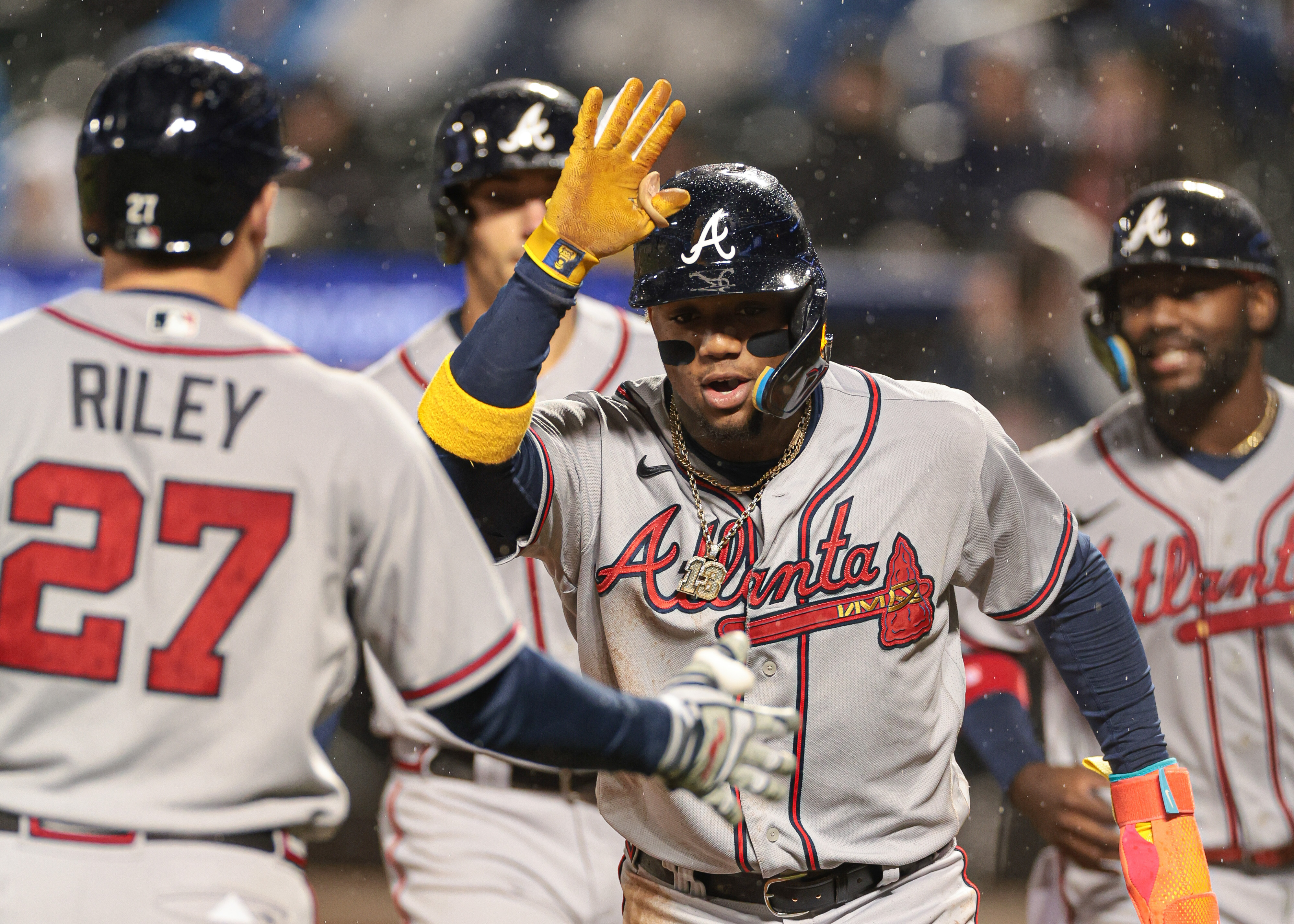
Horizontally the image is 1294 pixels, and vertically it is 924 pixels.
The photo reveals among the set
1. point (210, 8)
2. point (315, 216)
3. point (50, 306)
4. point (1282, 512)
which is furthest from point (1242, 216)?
point (210, 8)

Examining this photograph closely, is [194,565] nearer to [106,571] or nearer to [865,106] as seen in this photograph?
[106,571]

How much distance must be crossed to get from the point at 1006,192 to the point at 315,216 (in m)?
3.00

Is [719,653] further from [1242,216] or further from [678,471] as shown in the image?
[1242,216]

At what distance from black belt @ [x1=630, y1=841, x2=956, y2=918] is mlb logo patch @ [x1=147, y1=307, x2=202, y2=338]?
1.17 m

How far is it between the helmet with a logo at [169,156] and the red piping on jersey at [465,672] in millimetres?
573

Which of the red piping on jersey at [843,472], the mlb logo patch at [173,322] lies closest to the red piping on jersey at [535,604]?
the red piping on jersey at [843,472]

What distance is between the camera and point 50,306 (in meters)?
1.52

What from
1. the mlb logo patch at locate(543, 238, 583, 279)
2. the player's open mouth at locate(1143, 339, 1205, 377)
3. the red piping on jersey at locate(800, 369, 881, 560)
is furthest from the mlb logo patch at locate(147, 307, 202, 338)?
the player's open mouth at locate(1143, 339, 1205, 377)

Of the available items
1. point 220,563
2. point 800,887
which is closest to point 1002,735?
point 800,887

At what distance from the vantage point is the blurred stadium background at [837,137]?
5371 mm

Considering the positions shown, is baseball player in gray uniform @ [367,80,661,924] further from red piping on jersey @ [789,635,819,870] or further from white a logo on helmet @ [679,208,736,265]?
red piping on jersey @ [789,635,819,870]

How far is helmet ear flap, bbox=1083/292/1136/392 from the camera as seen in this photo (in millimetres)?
3445

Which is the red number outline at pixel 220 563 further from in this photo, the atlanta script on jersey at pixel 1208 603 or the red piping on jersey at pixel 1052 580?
the atlanta script on jersey at pixel 1208 603

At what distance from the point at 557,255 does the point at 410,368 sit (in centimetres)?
134
